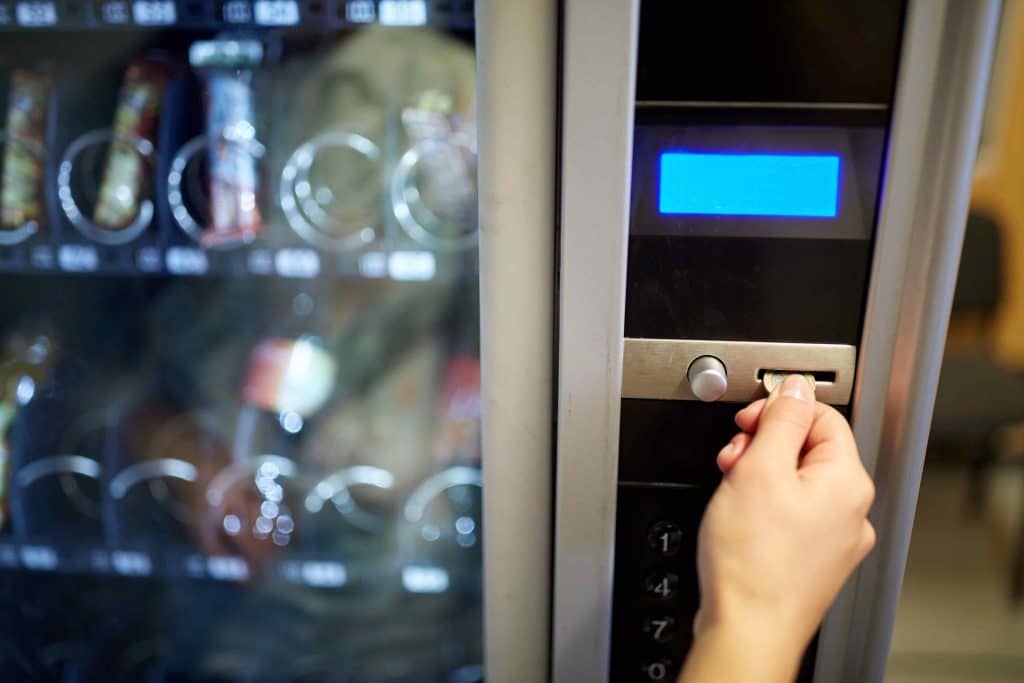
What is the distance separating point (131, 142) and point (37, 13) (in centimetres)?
14

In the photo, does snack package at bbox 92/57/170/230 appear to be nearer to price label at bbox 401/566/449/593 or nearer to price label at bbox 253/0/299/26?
price label at bbox 253/0/299/26

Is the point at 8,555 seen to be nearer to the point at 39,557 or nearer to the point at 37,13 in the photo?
the point at 39,557

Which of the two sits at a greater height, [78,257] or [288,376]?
[78,257]

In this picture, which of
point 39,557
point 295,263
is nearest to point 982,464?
point 295,263

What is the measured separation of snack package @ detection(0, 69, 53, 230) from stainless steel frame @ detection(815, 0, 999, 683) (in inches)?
31.7

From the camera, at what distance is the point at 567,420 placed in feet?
1.62

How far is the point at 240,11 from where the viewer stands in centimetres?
68

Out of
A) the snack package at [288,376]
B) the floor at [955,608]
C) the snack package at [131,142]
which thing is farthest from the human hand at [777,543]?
the floor at [955,608]

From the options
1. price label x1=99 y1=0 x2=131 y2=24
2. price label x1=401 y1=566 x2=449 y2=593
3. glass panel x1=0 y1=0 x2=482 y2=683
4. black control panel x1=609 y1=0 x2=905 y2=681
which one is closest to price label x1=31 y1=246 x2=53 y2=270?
glass panel x1=0 y1=0 x2=482 y2=683

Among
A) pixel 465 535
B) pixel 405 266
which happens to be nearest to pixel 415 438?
pixel 465 535

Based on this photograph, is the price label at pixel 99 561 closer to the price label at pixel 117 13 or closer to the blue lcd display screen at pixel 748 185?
the price label at pixel 117 13

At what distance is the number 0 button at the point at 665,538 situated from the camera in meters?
0.52

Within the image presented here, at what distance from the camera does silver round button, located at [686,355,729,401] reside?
469 millimetres

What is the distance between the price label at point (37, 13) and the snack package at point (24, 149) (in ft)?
0.42
